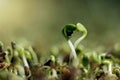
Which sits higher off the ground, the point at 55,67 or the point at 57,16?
the point at 57,16

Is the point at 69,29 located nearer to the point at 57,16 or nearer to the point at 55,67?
the point at 55,67

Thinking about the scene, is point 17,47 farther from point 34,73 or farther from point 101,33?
point 101,33

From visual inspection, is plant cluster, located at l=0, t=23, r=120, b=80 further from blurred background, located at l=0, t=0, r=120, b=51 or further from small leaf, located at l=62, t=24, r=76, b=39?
blurred background, located at l=0, t=0, r=120, b=51

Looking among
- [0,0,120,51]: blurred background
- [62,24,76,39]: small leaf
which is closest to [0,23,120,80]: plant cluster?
[62,24,76,39]: small leaf

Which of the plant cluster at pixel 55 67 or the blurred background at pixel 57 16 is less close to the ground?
the blurred background at pixel 57 16

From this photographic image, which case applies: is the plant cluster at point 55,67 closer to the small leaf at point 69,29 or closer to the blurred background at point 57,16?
the small leaf at point 69,29

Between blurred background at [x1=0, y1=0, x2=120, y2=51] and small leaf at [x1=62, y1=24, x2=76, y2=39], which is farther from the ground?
blurred background at [x1=0, y1=0, x2=120, y2=51]

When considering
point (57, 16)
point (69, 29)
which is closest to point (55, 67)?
point (69, 29)

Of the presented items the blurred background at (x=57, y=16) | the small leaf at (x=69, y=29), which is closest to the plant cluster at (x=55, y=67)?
the small leaf at (x=69, y=29)

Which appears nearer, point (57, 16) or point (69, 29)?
point (69, 29)
